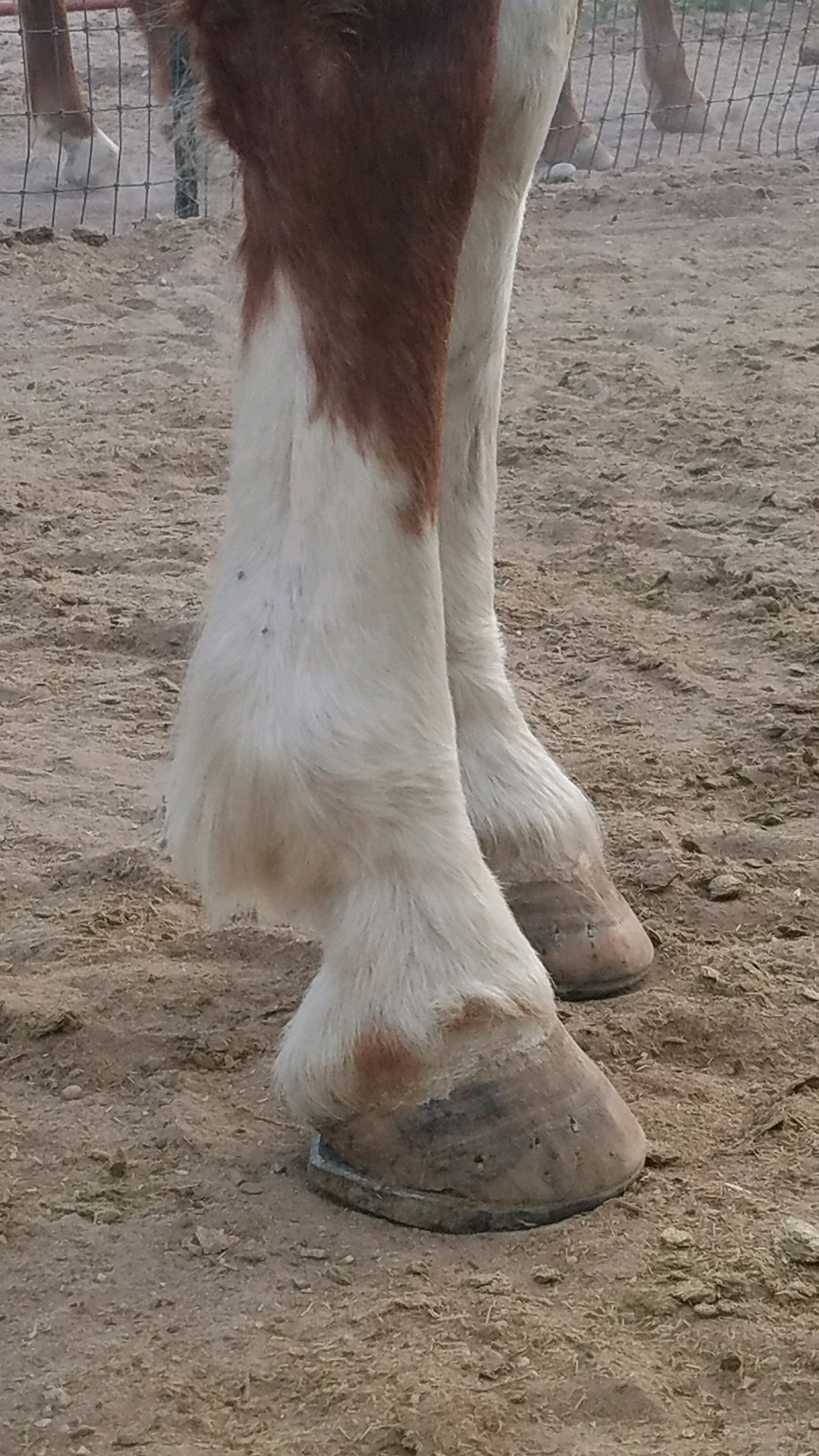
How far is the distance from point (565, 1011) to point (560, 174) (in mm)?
6243

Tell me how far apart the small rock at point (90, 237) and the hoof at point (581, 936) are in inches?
185

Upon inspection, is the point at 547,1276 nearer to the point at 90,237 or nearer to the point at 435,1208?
the point at 435,1208

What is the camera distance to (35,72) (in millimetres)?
7336

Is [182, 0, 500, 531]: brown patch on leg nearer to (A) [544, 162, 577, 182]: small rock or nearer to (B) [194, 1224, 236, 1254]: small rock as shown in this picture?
(B) [194, 1224, 236, 1254]: small rock

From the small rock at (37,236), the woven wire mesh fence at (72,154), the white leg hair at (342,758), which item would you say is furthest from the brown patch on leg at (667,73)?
the white leg hair at (342,758)

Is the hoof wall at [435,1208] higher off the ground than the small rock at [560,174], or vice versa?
the small rock at [560,174]

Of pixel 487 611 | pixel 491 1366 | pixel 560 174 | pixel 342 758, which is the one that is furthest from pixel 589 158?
pixel 491 1366

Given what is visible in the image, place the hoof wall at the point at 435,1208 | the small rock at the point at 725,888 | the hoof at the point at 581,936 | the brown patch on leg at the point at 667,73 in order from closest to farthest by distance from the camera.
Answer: the hoof wall at the point at 435,1208
the hoof at the point at 581,936
the small rock at the point at 725,888
the brown patch on leg at the point at 667,73

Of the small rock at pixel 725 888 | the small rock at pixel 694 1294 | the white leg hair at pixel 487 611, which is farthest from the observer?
the small rock at pixel 725 888

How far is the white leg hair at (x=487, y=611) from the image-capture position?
1859 millimetres

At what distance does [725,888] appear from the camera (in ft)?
7.55

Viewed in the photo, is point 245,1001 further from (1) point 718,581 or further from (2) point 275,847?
(1) point 718,581

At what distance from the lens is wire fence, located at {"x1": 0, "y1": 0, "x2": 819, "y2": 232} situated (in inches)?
277

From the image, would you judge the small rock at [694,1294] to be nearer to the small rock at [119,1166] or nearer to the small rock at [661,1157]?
the small rock at [661,1157]
